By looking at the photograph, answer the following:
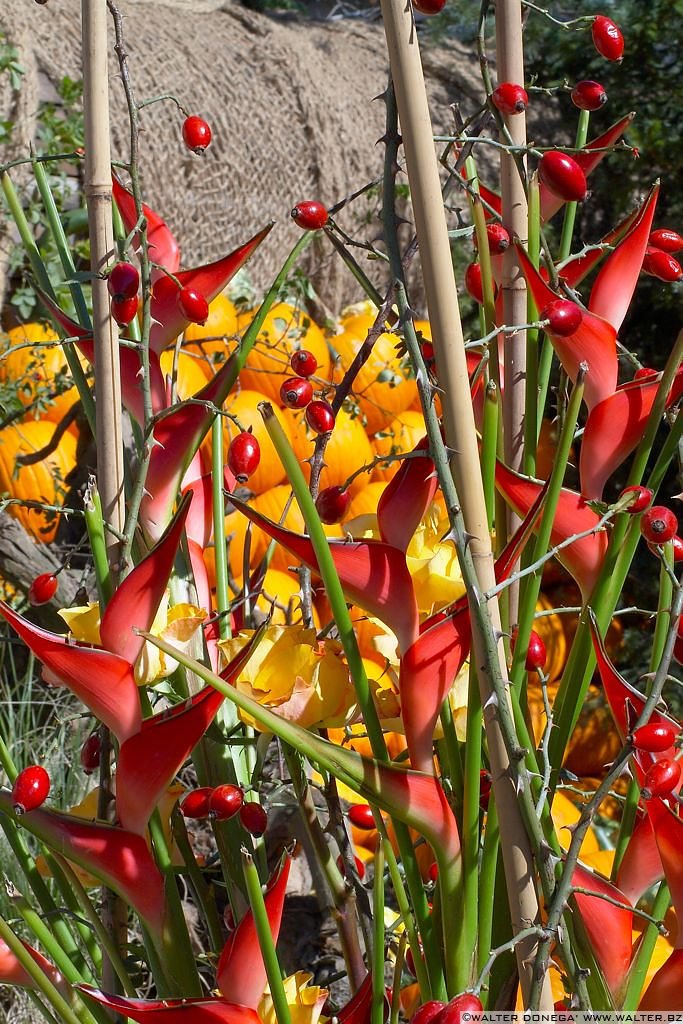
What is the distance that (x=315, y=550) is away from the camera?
0.29 metres

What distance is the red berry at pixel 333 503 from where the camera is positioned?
37cm

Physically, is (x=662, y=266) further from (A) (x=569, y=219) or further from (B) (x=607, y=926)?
(B) (x=607, y=926)

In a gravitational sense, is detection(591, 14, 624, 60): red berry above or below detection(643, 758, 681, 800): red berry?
above

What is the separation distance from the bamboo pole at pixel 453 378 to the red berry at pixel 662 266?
0.14 metres

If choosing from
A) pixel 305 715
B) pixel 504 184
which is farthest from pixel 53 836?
pixel 504 184

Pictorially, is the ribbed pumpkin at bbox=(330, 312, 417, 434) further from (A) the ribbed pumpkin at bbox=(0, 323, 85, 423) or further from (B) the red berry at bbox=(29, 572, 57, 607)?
(B) the red berry at bbox=(29, 572, 57, 607)

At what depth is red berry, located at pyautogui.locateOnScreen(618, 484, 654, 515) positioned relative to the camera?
1.12 feet

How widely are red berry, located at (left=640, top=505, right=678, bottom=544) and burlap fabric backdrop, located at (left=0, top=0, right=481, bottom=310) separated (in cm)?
136

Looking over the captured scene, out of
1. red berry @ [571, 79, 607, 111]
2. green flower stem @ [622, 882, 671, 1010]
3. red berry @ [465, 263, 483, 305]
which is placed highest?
red berry @ [571, 79, 607, 111]

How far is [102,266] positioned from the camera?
0.37 metres

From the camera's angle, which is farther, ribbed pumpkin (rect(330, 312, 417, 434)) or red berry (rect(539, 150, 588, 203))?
ribbed pumpkin (rect(330, 312, 417, 434))

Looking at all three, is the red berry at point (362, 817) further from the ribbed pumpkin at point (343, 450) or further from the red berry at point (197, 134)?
the ribbed pumpkin at point (343, 450)

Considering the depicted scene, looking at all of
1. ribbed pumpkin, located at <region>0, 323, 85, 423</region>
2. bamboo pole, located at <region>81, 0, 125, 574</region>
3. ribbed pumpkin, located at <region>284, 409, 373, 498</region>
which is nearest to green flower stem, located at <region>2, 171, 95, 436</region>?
bamboo pole, located at <region>81, 0, 125, 574</region>

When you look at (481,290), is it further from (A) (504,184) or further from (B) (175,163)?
(B) (175,163)
